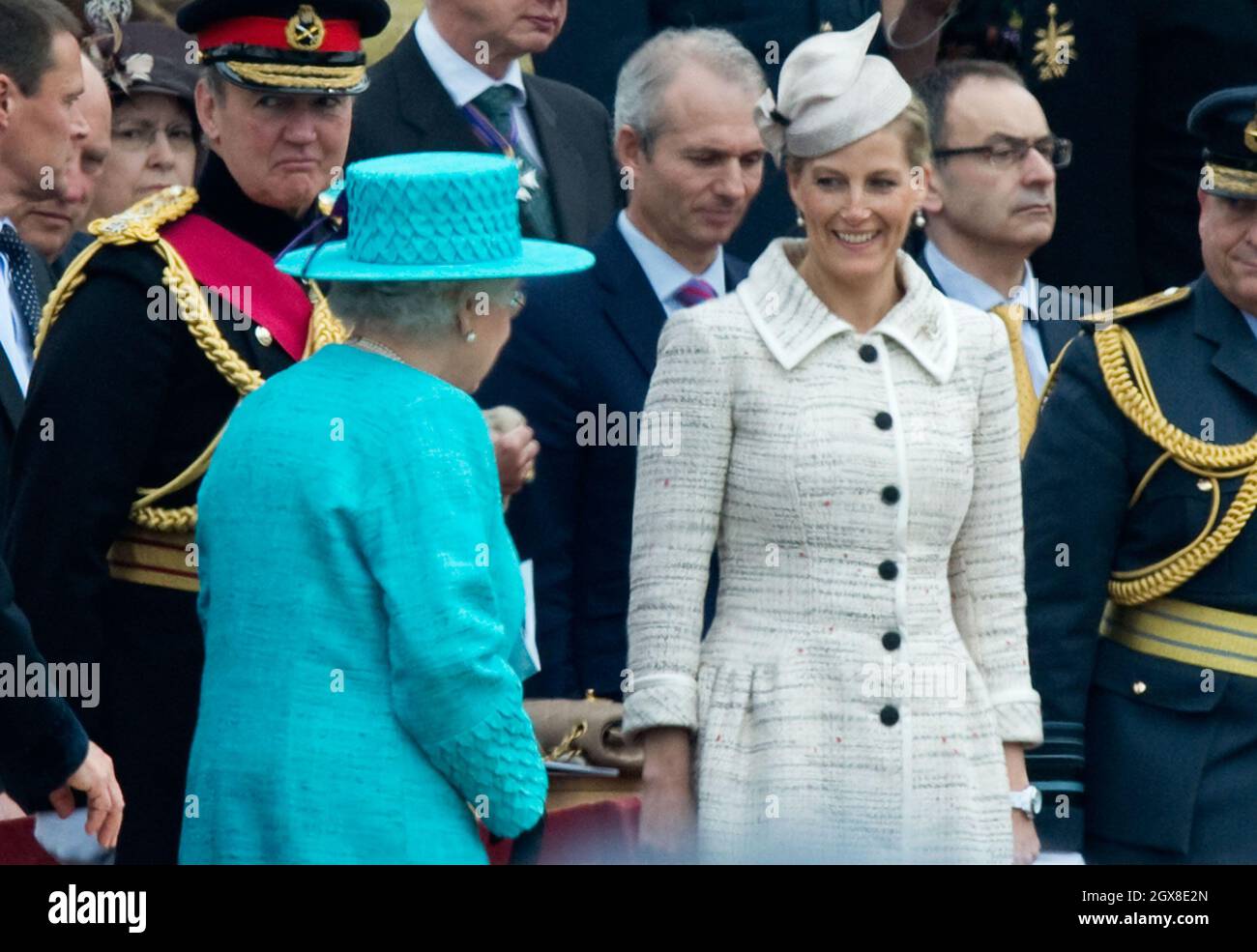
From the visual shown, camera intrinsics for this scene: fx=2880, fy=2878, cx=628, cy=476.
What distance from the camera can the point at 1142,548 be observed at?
5.48m

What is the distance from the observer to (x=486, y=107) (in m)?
6.45

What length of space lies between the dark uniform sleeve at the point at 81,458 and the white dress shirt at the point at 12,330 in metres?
1.06

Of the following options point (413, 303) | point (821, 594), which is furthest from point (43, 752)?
point (821, 594)

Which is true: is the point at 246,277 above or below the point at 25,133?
below

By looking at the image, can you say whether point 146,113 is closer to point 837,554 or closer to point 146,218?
point 146,218

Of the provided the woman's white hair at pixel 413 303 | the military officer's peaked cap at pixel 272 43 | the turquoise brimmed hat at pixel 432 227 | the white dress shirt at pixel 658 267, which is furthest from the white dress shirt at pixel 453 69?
the woman's white hair at pixel 413 303

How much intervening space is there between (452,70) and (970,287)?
1327 millimetres

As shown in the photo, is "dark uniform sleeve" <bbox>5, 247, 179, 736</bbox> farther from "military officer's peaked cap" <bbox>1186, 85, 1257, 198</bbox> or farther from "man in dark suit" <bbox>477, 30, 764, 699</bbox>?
"military officer's peaked cap" <bbox>1186, 85, 1257, 198</bbox>

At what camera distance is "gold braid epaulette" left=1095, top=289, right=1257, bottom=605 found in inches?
213

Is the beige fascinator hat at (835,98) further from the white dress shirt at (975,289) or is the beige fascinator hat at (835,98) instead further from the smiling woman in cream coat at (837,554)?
the white dress shirt at (975,289)

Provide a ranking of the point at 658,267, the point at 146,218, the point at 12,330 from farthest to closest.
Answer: the point at 12,330, the point at 658,267, the point at 146,218

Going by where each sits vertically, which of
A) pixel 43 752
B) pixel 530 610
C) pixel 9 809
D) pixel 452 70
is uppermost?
pixel 452 70

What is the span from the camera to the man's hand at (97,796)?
4992mm
